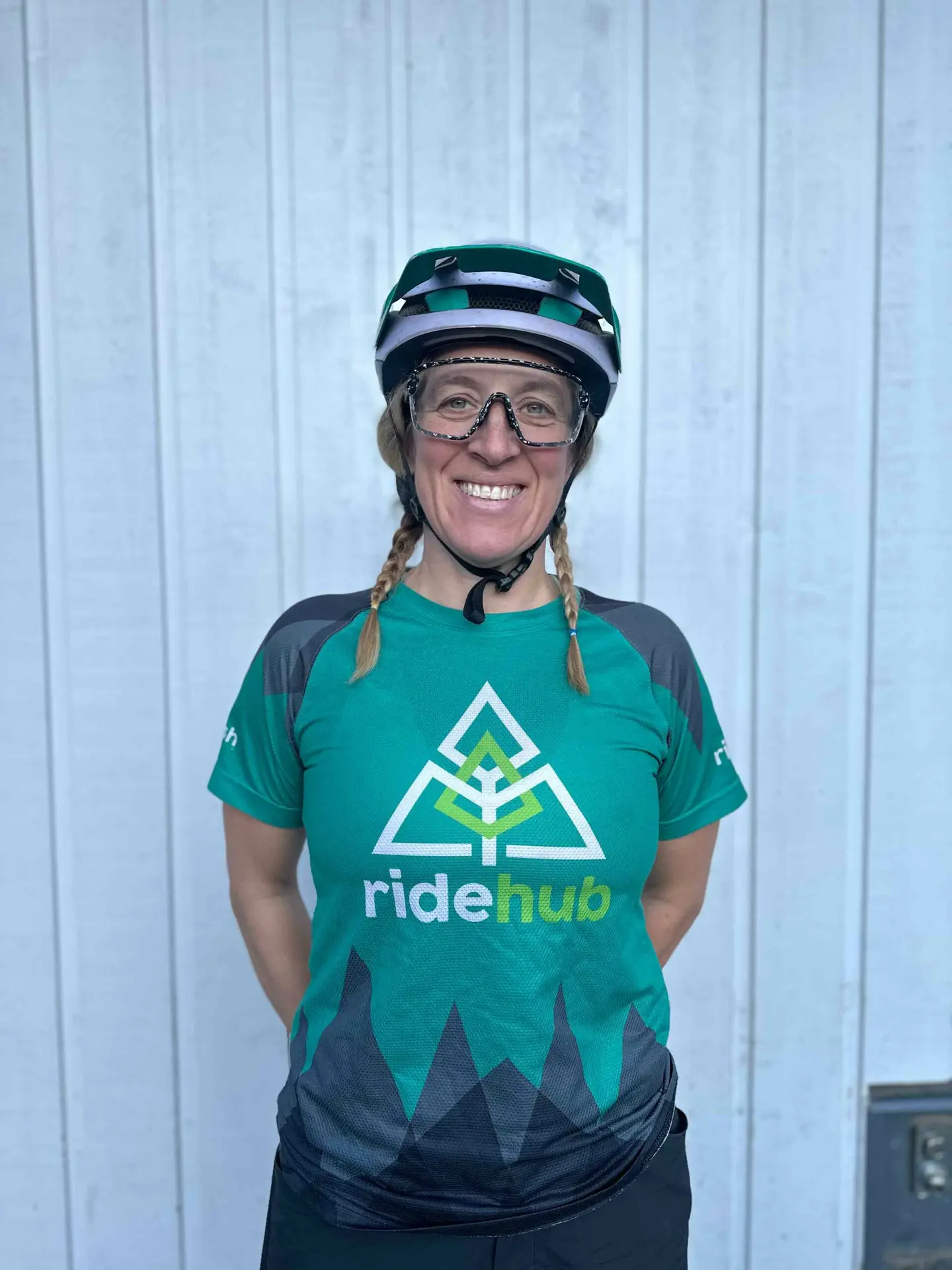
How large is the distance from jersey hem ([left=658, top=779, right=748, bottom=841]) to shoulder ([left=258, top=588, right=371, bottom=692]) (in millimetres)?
727

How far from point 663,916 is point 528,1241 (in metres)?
0.68

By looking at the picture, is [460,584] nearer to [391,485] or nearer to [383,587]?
[383,587]

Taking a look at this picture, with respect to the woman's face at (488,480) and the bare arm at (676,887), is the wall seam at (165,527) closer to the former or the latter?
the woman's face at (488,480)

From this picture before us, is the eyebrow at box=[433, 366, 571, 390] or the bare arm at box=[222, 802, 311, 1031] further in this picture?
the bare arm at box=[222, 802, 311, 1031]

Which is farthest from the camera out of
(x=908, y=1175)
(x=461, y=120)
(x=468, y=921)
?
(x=908, y=1175)

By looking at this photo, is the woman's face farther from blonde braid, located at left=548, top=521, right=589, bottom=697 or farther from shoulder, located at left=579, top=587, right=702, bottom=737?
shoulder, located at left=579, top=587, right=702, bottom=737

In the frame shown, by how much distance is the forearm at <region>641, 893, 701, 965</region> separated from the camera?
196 centimetres

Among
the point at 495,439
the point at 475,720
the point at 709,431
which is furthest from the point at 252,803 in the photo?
the point at 709,431

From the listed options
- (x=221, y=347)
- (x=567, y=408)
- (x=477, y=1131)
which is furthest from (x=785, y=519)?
(x=477, y=1131)

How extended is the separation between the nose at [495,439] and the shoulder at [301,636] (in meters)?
0.36

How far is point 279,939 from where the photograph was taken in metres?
1.87

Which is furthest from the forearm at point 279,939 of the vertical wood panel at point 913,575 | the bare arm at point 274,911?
the vertical wood panel at point 913,575

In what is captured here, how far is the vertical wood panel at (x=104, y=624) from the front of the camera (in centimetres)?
222

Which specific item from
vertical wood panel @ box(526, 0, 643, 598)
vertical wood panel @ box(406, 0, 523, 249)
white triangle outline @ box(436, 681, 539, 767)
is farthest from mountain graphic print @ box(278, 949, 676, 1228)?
vertical wood panel @ box(406, 0, 523, 249)
